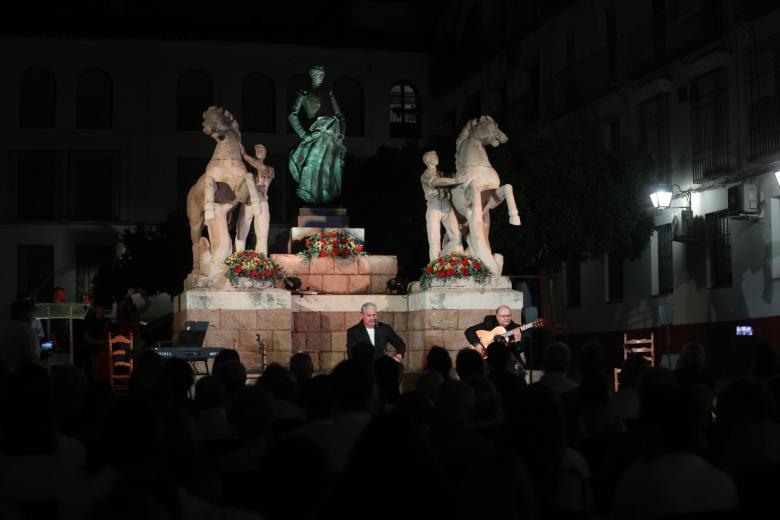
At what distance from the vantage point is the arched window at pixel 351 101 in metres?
53.8

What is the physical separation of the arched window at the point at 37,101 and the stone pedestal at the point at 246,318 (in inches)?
1294

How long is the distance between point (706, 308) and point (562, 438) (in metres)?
26.8

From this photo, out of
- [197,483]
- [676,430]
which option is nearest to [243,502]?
[197,483]

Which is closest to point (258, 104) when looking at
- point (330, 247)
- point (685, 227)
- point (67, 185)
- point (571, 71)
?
point (67, 185)

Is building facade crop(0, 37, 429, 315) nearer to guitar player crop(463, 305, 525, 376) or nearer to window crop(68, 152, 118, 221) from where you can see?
window crop(68, 152, 118, 221)

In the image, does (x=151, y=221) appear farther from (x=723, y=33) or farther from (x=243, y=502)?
(x=243, y=502)

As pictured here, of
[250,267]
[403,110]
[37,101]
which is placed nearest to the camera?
[250,267]

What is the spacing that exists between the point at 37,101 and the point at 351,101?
456 inches

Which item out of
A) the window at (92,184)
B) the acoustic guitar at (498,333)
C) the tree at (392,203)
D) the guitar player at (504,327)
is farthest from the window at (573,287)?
the acoustic guitar at (498,333)

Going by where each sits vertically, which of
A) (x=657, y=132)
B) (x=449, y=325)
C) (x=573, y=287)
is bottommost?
(x=449, y=325)

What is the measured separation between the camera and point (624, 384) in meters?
11.1

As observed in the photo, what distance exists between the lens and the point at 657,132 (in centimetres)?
3447

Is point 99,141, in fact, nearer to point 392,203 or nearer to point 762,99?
point 392,203

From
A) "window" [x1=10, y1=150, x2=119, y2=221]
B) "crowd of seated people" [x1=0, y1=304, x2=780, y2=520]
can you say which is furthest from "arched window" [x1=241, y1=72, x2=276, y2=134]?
"crowd of seated people" [x1=0, y1=304, x2=780, y2=520]
